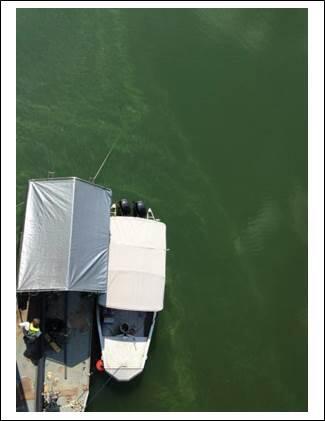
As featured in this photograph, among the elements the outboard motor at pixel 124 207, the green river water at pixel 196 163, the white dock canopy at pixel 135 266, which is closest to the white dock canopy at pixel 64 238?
the white dock canopy at pixel 135 266

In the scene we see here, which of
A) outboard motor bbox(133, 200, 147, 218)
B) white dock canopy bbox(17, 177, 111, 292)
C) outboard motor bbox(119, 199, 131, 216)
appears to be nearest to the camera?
white dock canopy bbox(17, 177, 111, 292)

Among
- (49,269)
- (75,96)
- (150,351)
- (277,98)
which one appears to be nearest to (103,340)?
(150,351)

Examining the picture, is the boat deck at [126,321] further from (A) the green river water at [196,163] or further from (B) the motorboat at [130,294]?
(A) the green river water at [196,163]

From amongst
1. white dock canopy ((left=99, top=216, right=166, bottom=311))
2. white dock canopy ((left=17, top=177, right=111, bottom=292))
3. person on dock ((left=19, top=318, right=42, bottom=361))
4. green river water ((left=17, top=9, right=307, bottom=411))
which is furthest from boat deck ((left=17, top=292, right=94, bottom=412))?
white dock canopy ((left=17, top=177, right=111, bottom=292))

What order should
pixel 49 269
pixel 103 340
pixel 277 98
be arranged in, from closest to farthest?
pixel 49 269, pixel 103 340, pixel 277 98

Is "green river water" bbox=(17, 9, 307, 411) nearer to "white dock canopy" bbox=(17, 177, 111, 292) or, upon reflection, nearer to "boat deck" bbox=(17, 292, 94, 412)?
"boat deck" bbox=(17, 292, 94, 412)

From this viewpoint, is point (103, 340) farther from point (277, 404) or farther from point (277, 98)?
point (277, 98)

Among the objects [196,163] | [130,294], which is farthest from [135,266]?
[196,163]
